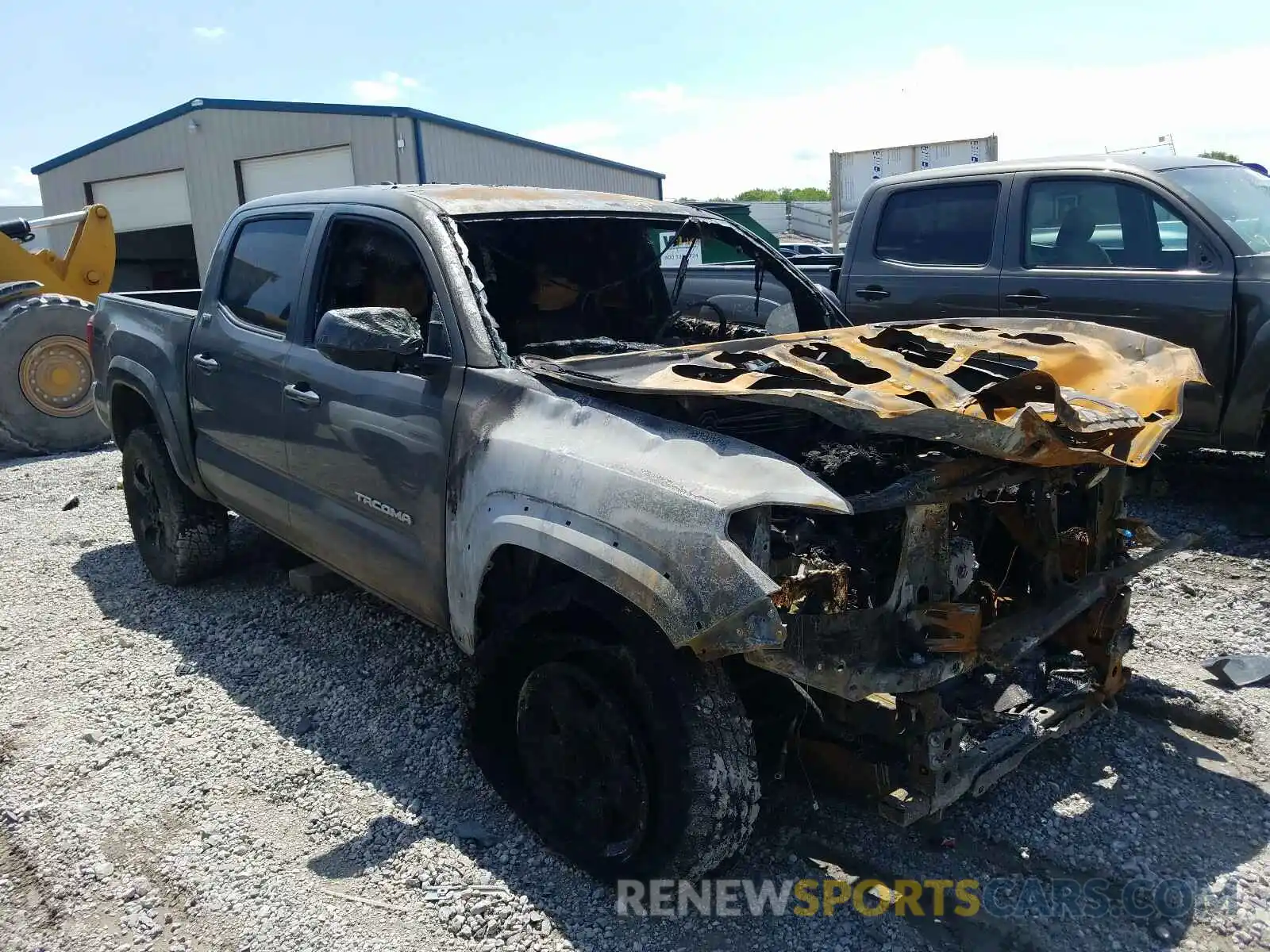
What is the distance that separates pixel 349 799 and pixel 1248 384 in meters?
4.92

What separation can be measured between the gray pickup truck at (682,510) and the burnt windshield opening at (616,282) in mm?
24

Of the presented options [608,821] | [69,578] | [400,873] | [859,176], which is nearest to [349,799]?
[400,873]

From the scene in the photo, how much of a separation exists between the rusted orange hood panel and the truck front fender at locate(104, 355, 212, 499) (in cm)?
244

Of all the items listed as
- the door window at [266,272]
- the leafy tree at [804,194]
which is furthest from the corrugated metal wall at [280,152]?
the leafy tree at [804,194]

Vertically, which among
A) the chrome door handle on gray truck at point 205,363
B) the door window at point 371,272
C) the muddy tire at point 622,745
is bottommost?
the muddy tire at point 622,745

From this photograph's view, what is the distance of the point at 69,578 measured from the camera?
217 inches

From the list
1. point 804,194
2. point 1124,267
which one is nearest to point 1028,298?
point 1124,267

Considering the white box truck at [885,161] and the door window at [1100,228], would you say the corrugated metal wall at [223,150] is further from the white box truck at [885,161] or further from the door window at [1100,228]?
the door window at [1100,228]

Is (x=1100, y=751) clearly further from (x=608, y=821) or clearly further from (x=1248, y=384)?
(x=1248, y=384)

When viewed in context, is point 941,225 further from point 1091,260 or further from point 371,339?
point 371,339

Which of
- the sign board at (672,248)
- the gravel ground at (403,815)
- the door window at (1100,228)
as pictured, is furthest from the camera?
the door window at (1100,228)

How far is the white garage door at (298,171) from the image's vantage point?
16859 mm

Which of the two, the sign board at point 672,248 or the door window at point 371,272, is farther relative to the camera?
the sign board at point 672,248

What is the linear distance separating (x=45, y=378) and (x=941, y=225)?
795 cm
